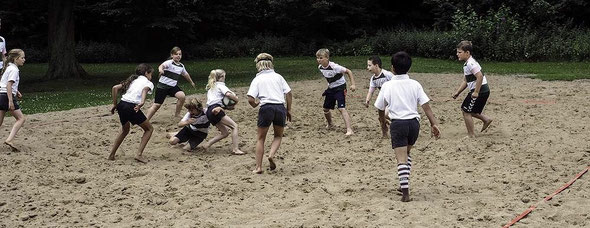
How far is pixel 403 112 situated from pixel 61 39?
19620mm

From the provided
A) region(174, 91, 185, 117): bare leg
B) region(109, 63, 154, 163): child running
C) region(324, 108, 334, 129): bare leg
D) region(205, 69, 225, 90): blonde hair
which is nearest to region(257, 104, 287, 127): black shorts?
region(205, 69, 225, 90): blonde hair

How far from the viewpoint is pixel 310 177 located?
34.5 ft

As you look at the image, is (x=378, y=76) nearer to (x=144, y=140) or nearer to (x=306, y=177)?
(x=306, y=177)

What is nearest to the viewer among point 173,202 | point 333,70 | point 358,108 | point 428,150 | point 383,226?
point 383,226

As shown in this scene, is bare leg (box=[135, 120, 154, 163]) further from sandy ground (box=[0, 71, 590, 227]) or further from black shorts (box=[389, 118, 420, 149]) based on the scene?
black shorts (box=[389, 118, 420, 149])

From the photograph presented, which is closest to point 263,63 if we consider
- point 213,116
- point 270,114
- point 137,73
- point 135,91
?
point 270,114

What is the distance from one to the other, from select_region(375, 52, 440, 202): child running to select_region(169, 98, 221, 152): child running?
14.1 feet

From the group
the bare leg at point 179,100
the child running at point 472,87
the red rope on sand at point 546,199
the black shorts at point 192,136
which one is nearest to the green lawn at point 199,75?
the bare leg at point 179,100

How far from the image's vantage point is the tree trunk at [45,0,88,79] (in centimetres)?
2611

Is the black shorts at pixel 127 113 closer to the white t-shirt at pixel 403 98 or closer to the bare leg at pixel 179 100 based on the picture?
the bare leg at pixel 179 100

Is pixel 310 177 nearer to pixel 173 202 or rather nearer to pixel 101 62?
pixel 173 202

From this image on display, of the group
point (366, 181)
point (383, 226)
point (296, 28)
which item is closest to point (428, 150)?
point (366, 181)

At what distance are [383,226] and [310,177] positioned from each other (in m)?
2.75

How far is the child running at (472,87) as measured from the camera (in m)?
12.4
